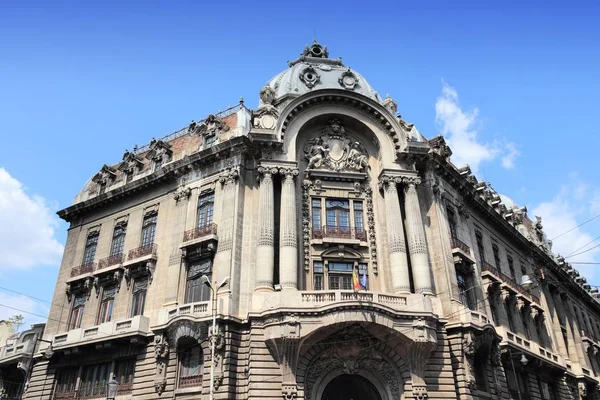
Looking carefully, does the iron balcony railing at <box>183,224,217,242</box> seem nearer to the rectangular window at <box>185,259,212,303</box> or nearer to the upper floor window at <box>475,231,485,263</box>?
the rectangular window at <box>185,259,212,303</box>

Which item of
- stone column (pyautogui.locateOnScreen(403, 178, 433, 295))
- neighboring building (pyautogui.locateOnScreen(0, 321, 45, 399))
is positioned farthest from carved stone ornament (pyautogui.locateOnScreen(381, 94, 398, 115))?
neighboring building (pyautogui.locateOnScreen(0, 321, 45, 399))

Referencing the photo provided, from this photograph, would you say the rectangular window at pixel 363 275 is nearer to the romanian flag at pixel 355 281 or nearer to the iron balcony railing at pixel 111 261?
the romanian flag at pixel 355 281

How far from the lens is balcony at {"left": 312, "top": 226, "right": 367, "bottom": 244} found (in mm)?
29875

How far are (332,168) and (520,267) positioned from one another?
23.2 meters

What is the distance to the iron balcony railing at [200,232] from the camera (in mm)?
29672

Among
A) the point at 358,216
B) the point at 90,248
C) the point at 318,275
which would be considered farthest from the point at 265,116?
the point at 90,248

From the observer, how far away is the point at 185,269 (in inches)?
1180

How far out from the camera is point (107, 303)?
3303cm

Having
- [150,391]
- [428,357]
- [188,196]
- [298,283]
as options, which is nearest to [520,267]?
[428,357]

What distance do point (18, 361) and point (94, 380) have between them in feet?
26.0

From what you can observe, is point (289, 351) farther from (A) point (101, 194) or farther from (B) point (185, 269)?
(A) point (101, 194)

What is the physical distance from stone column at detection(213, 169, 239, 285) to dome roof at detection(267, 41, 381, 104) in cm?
683

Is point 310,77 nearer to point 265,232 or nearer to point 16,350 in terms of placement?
point 265,232

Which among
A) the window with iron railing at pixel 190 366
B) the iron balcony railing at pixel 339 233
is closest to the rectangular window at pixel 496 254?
the iron balcony railing at pixel 339 233
